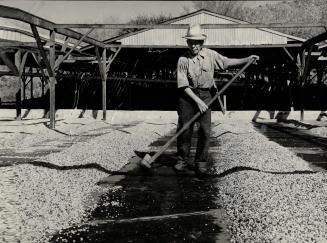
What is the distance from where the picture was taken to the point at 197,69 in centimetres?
A: 586

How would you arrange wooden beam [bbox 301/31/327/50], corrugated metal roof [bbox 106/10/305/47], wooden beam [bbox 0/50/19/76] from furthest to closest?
corrugated metal roof [bbox 106/10/305/47], wooden beam [bbox 0/50/19/76], wooden beam [bbox 301/31/327/50]

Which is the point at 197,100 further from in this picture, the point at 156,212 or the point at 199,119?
the point at 156,212

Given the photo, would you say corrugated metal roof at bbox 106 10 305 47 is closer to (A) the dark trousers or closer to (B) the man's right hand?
(A) the dark trousers

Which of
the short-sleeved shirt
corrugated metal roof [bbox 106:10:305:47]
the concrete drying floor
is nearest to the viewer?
the concrete drying floor

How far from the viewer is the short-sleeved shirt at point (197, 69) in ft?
19.2

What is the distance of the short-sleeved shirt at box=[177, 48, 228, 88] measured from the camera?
5855 millimetres

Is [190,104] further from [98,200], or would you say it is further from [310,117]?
[310,117]

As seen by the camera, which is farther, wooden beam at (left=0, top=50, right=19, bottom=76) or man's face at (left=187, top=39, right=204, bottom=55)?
wooden beam at (left=0, top=50, right=19, bottom=76)

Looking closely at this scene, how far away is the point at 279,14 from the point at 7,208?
323ft

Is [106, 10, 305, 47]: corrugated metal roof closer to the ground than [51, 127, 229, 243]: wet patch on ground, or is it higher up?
higher up

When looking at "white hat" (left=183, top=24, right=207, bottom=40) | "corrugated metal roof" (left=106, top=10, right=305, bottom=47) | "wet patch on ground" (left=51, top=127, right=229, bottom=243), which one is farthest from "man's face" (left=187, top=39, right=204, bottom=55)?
"corrugated metal roof" (left=106, top=10, right=305, bottom=47)

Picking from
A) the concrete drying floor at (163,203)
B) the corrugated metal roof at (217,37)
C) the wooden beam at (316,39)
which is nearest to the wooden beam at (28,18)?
the concrete drying floor at (163,203)

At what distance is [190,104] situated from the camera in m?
5.98

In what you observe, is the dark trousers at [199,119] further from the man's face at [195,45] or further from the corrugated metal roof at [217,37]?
the corrugated metal roof at [217,37]
